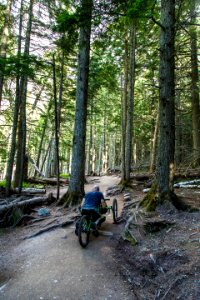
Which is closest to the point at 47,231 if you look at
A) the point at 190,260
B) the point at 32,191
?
the point at 190,260

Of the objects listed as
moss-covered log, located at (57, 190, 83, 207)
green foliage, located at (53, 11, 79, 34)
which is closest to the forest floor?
moss-covered log, located at (57, 190, 83, 207)

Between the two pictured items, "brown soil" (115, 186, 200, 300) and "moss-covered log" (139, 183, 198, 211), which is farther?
"moss-covered log" (139, 183, 198, 211)

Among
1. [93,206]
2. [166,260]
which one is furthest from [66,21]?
[166,260]

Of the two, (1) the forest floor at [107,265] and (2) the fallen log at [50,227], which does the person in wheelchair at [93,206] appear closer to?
(1) the forest floor at [107,265]

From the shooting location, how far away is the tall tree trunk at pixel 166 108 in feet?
25.6

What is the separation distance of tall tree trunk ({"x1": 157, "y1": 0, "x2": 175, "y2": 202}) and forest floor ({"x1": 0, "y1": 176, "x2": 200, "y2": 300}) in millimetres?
954

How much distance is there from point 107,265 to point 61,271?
979mm

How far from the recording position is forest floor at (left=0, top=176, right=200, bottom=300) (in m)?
4.29

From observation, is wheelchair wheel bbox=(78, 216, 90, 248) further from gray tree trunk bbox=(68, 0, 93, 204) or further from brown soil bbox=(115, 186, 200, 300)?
gray tree trunk bbox=(68, 0, 93, 204)

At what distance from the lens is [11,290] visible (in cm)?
442

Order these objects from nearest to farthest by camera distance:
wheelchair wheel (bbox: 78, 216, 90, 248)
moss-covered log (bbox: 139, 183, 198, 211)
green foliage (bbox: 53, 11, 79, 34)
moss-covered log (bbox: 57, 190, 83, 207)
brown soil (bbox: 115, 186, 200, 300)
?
brown soil (bbox: 115, 186, 200, 300) < wheelchair wheel (bbox: 78, 216, 90, 248) < green foliage (bbox: 53, 11, 79, 34) < moss-covered log (bbox: 139, 183, 198, 211) < moss-covered log (bbox: 57, 190, 83, 207)

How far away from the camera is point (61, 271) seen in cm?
500

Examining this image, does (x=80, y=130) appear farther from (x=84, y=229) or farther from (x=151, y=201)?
Result: (x=84, y=229)

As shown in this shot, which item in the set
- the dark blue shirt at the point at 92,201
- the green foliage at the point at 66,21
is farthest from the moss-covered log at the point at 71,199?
the green foliage at the point at 66,21
